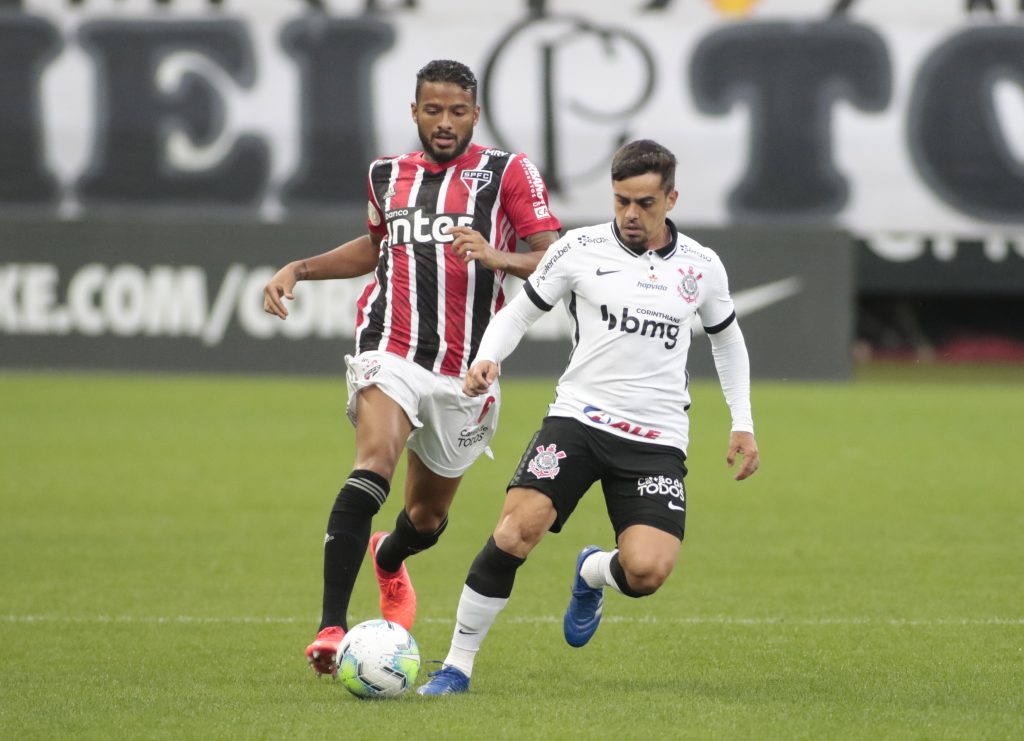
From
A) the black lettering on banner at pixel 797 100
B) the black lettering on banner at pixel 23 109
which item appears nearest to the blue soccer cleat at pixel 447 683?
the black lettering on banner at pixel 797 100

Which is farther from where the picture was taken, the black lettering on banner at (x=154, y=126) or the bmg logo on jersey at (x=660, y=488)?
the black lettering on banner at (x=154, y=126)

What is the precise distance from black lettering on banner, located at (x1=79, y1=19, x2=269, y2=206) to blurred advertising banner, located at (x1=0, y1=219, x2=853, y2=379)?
5.74 meters

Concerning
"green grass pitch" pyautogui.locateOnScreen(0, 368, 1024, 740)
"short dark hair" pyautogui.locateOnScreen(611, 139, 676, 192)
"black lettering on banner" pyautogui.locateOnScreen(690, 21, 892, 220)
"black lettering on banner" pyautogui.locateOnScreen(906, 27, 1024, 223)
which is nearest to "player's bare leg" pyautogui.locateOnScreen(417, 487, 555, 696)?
"green grass pitch" pyautogui.locateOnScreen(0, 368, 1024, 740)

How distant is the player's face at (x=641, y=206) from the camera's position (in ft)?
19.4

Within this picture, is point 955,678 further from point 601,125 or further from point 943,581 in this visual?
point 601,125

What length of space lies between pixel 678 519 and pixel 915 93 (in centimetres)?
2096

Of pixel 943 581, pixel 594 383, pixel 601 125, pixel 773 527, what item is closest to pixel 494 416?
pixel 594 383

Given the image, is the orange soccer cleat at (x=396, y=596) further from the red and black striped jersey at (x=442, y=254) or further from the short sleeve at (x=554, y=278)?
the short sleeve at (x=554, y=278)

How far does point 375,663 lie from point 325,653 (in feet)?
0.92

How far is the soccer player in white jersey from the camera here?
19.4 feet

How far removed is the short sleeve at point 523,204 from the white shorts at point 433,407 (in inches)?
26.7

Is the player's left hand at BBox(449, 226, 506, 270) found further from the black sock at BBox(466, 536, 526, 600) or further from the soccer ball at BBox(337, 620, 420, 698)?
the soccer ball at BBox(337, 620, 420, 698)

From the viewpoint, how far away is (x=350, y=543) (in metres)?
6.13

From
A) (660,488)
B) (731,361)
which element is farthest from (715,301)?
(660,488)
